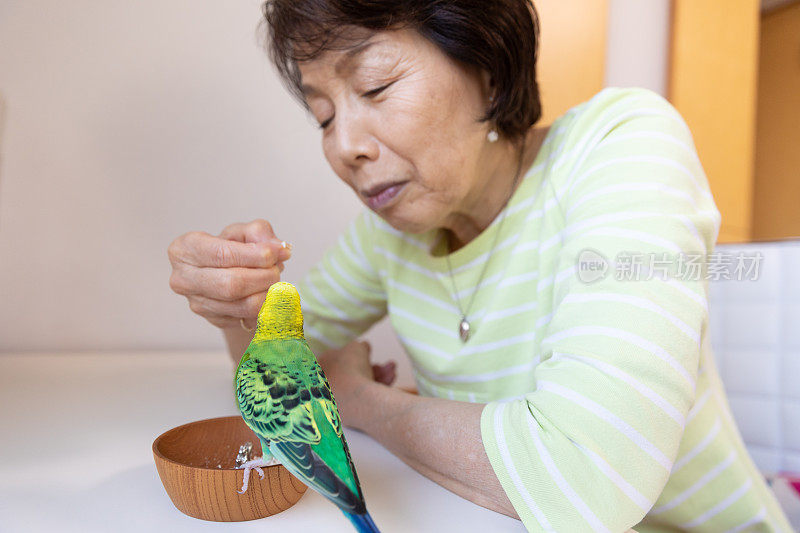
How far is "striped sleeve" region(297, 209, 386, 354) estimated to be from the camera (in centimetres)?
98

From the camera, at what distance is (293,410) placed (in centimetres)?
36

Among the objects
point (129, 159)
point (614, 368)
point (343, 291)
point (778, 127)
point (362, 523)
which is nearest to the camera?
point (362, 523)

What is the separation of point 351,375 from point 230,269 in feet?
0.92

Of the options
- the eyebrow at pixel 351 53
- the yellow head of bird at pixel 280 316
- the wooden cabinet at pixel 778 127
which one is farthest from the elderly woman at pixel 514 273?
the wooden cabinet at pixel 778 127

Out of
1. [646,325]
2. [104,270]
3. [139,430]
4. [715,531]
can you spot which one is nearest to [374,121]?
[646,325]

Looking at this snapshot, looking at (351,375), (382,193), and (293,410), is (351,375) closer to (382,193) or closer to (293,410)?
(382,193)

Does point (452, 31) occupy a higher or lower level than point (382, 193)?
higher

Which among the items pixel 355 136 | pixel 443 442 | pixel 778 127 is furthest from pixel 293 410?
pixel 778 127

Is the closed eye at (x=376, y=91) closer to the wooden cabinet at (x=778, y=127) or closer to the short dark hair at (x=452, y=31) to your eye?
the short dark hair at (x=452, y=31)

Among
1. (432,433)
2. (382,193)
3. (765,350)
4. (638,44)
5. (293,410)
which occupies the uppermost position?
(638,44)

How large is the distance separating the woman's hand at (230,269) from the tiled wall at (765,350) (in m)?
0.98

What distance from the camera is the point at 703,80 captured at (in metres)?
1.85

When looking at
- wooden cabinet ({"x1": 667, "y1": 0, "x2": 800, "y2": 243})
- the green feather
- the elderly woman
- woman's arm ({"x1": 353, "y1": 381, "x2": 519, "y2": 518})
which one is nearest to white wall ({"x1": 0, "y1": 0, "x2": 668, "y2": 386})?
the elderly woman

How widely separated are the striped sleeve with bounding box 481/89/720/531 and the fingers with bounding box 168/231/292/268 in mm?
272
